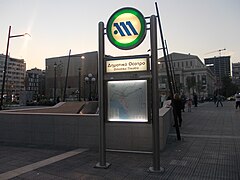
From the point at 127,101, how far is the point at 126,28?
179cm

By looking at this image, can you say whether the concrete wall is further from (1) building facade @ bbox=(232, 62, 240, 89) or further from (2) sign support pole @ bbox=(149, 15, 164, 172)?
(1) building facade @ bbox=(232, 62, 240, 89)

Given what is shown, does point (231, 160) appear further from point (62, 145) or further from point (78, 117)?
point (62, 145)

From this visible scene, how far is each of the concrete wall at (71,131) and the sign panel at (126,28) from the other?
2648 millimetres

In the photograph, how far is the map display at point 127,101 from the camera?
17.9 ft

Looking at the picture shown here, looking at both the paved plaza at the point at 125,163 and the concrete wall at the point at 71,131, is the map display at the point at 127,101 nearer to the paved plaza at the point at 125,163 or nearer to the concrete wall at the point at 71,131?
the paved plaza at the point at 125,163

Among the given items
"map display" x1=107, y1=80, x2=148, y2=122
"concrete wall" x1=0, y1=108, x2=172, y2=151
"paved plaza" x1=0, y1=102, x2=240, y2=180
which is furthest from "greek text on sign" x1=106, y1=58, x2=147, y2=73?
"concrete wall" x1=0, y1=108, x2=172, y2=151

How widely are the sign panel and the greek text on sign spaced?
0.36 meters

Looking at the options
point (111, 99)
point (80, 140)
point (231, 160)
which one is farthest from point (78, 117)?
point (231, 160)

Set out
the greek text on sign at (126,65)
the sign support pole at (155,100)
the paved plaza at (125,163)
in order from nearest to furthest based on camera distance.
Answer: the paved plaza at (125,163)
the sign support pole at (155,100)
the greek text on sign at (126,65)

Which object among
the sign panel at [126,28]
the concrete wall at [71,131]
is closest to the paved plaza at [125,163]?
the concrete wall at [71,131]

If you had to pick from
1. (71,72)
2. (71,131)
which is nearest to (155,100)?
(71,131)

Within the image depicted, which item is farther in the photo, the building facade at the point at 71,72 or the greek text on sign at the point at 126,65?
the building facade at the point at 71,72

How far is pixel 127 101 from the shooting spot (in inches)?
221

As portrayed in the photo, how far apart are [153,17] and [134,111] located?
2.26 metres
